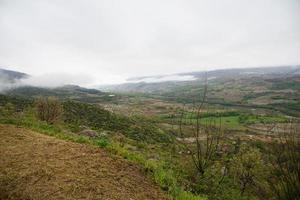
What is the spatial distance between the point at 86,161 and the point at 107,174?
0.89 meters

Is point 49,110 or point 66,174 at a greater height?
point 66,174

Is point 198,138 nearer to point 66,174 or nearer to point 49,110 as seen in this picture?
point 66,174

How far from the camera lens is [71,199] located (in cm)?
531

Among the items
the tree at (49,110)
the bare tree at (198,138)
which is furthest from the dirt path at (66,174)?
the tree at (49,110)

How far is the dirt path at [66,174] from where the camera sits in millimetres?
5566

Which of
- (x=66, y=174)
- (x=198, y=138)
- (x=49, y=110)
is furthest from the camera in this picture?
(x=49, y=110)

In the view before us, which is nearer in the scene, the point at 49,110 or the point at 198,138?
the point at 198,138

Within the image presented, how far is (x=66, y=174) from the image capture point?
6176 millimetres

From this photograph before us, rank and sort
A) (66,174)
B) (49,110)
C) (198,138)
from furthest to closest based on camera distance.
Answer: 1. (49,110)
2. (198,138)
3. (66,174)

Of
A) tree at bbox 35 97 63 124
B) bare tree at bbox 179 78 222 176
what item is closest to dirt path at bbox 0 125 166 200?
bare tree at bbox 179 78 222 176

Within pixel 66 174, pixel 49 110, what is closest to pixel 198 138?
pixel 66 174

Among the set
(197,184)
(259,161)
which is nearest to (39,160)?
(197,184)

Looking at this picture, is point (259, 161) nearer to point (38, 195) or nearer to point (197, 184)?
point (197, 184)

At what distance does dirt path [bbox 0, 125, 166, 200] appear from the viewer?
5.57 metres
